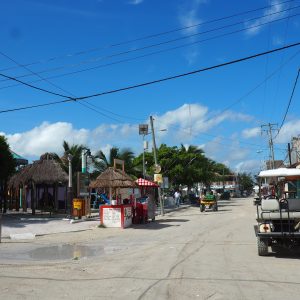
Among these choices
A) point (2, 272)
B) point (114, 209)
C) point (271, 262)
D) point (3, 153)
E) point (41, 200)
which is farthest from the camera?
point (41, 200)

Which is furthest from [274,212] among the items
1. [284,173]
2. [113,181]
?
[113,181]

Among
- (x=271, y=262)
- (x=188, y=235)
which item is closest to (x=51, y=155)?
(x=188, y=235)

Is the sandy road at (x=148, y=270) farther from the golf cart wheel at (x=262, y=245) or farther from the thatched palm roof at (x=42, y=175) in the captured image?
the thatched palm roof at (x=42, y=175)

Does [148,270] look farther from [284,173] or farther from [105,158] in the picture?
[105,158]

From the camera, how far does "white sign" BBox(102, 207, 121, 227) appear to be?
24797 mm

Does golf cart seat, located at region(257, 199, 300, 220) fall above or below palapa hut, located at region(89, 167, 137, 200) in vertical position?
below

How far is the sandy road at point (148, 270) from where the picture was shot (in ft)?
28.1

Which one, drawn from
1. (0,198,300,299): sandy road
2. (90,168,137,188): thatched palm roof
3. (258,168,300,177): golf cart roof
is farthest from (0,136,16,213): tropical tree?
(258,168,300,177): golf cart roof

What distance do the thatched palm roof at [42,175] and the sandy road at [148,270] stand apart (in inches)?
613

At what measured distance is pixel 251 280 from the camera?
9688mm

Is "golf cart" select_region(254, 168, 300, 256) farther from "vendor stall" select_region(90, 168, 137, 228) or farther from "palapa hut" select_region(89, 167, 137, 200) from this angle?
"palapa hut" select_region(89, 167, 137, 200)

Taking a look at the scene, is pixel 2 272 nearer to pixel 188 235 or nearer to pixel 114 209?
pixel 188 235

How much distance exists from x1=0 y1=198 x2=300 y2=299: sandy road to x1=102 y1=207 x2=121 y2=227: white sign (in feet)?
20.5

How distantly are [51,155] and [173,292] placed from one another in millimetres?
31167
